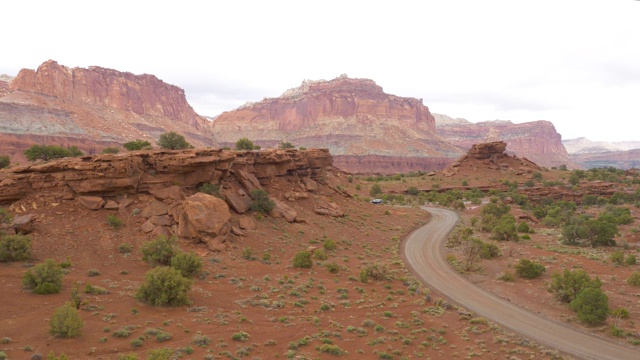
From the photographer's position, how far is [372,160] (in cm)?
15100

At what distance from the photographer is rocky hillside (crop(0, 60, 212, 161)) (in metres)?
102

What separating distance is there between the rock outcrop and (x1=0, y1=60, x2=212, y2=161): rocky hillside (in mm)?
104338

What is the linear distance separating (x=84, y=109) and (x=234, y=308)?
5453 inches

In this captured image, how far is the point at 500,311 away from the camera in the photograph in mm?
21297

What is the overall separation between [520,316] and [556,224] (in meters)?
37.6

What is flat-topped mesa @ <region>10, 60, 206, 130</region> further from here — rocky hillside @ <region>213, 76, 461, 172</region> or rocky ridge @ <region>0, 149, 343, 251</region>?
rocky ridge @ <region>0, 149, 343, 251</region>

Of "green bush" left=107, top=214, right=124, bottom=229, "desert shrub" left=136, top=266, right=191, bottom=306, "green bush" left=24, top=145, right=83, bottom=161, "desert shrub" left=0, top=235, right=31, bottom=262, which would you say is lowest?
"desert shrub" left=136, top=266, right=191, bottom=306

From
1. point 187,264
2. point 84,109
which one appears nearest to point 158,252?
point 187,264

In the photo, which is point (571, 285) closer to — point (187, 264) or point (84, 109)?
point (187, 264)

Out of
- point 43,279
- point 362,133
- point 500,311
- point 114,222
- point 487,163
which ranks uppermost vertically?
point 362,133

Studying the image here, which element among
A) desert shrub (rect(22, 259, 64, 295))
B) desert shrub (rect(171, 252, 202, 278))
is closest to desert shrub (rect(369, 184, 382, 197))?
desert shrub (rect(171, 252, 202, 278))

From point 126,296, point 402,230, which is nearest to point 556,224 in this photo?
point 402,230

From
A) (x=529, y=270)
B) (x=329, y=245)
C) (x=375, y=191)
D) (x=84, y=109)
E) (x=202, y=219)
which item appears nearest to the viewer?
(x=529, y=270)

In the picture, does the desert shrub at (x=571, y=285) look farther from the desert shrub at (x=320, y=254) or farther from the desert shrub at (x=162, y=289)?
the desert shrub at (x=162, y=289)
